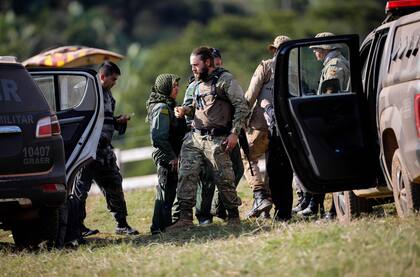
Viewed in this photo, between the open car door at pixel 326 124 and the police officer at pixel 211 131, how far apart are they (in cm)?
131

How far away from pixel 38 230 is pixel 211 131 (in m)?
2.06

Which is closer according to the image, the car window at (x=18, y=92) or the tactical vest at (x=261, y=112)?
the car window at (x=18, y=92)

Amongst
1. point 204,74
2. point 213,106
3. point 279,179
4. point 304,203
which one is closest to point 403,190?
point 279,179

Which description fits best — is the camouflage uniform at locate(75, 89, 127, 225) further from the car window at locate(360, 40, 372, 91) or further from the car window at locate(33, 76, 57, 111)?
the car window at locate(360, 40, 372, 91)

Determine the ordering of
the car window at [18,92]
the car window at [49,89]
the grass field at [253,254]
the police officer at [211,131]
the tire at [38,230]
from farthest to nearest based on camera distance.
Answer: the car window at [49,89] → the police officer at [211,131] → the tire at [38,230] → the car window at [18,92] → the grass field at [253,254]

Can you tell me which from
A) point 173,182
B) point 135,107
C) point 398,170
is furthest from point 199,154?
point 135,107

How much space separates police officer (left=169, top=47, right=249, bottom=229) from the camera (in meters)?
12.2

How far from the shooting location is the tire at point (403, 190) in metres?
9.77

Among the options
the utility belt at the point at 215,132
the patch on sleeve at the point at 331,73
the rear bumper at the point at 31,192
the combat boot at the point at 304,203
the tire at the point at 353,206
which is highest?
the patch on sleeve at the point at 331,73

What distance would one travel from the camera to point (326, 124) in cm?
1077

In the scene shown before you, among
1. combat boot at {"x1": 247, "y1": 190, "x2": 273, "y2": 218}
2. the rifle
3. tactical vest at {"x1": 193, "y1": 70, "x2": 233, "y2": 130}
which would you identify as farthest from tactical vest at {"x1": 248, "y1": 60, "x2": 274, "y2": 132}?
tactical vest at {"x1": 193, "y1": 70, "x2": 233, "y2": 130}

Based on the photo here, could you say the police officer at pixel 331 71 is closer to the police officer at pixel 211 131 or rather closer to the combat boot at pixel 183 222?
the police officer at pixel 211 131

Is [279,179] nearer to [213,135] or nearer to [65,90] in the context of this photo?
[213,135]

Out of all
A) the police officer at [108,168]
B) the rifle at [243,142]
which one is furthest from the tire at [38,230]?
the rifle at [243,142]
